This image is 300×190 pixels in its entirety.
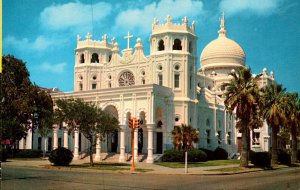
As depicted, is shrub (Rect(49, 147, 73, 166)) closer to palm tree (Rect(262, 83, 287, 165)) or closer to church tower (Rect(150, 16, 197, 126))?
church tower (Rect(150, 16, 197, 126))

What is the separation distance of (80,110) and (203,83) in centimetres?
4143

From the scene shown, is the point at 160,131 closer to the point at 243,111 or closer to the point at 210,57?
the point at 243,111

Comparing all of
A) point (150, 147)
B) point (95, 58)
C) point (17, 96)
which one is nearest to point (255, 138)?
point (150, 147)

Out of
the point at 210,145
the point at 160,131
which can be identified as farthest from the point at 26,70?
the point at 210,145

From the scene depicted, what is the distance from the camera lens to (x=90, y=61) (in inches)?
2835

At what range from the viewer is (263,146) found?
265 ft

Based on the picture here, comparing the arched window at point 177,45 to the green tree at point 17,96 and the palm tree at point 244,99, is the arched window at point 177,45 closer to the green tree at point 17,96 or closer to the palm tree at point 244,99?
the palm tree at point 244,99

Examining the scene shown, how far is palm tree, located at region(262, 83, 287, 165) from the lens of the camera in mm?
51406

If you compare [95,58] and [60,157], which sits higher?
[95,58]

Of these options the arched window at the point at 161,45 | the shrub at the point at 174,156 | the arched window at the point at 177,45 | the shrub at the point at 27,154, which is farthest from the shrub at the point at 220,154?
the shrub at the point at 27,154

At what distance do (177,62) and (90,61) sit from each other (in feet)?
57.4

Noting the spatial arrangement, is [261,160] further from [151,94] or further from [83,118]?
[83,118]

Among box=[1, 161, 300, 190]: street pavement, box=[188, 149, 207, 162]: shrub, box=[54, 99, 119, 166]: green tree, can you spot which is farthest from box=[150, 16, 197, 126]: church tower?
box=[1, 161, 300, 190]: street pavement

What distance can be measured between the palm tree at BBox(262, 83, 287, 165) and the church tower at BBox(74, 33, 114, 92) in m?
29.3
